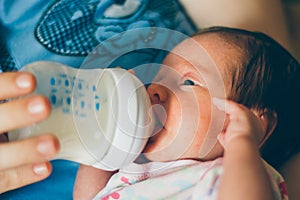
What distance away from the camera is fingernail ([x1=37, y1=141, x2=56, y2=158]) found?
1.88 ft

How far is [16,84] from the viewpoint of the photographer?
576mm

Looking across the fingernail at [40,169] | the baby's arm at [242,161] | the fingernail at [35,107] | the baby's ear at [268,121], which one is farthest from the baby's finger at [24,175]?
the baby's ear at [268,121]

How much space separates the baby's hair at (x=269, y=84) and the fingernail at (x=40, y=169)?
1.17 ft

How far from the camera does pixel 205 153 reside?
2.75 feet

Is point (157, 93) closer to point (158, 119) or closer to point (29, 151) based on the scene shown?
point (158, 119)

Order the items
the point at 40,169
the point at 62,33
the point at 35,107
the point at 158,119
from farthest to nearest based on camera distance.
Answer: the point at 62,33, the point at 158,119, the point at 40,169, the point at 35,107

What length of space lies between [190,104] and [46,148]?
0.32 meters

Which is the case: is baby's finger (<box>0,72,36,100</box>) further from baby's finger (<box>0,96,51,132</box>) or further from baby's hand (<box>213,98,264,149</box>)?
baby's hand (<box>213,98,264,149</box>)

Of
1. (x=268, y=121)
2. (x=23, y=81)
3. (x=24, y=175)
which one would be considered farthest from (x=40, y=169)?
(x=268, y=121)

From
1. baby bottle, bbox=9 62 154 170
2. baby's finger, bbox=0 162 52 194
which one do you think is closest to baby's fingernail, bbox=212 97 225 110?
baby bottle, bbox=9 62 154 170

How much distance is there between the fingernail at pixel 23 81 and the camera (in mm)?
565

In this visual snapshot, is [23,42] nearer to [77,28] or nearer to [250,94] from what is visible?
[77,28]

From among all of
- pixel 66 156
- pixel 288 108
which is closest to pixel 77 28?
pixel 66 156

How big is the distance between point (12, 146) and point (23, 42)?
15.7 inches
